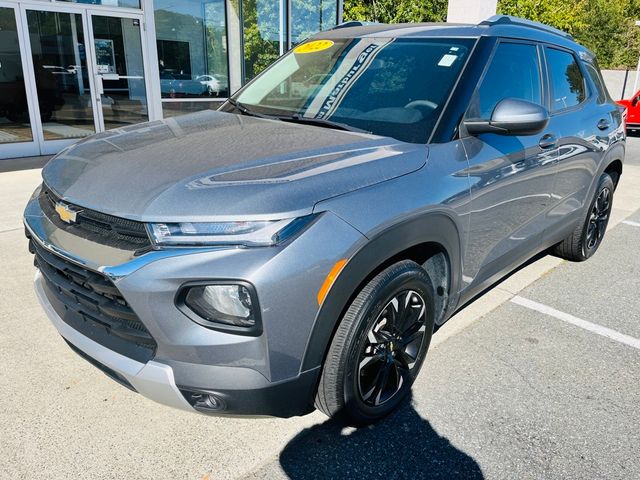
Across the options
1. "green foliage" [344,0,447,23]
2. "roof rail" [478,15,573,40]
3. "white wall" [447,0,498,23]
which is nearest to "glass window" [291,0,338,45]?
"white wall" [447,0,498,23]

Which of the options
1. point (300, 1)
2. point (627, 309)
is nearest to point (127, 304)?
point (627, 309)

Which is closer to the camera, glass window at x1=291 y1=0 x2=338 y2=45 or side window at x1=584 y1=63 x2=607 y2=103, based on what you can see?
side window at x1=584 y1=63 x2=607 y2=103

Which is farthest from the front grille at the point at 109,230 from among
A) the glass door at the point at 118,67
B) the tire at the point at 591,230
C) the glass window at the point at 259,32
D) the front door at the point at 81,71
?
the glass window at the point at 259,32

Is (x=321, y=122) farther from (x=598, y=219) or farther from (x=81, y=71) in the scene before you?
(x=81, y=71)

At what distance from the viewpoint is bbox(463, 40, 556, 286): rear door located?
110 inches

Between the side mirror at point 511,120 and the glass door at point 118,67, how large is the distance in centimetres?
859

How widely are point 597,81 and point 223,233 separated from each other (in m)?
4.02

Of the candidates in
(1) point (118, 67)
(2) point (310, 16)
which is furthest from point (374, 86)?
(2) point (310, 16)

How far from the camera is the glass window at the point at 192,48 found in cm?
1052

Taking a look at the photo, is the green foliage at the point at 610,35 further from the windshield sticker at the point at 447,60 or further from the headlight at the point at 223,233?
the headlight at the point at 223,233

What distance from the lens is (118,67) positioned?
9.74 metres

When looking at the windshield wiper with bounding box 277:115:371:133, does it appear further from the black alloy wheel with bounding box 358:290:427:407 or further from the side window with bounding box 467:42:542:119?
the black alloy wheel with bounding box 358:290:427:407

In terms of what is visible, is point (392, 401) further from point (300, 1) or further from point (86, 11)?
point (300, 1)

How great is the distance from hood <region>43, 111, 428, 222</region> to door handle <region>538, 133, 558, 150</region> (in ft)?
3.94
